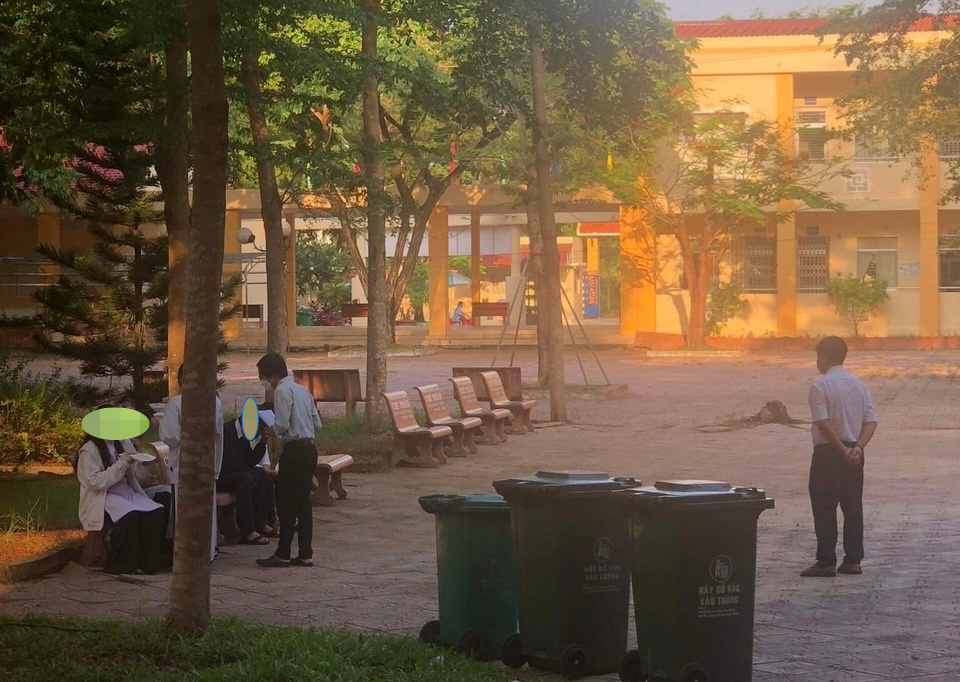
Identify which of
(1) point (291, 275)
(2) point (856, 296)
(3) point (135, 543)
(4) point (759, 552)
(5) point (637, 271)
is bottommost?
(4) point (759, 552)

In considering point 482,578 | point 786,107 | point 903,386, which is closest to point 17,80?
point 482,578

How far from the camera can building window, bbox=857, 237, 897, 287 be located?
42.0 metres

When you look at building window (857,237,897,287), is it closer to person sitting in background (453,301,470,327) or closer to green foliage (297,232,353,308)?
person sitting in background (453,301,470,327)

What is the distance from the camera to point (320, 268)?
65.4m

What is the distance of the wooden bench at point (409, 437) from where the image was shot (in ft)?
53.8

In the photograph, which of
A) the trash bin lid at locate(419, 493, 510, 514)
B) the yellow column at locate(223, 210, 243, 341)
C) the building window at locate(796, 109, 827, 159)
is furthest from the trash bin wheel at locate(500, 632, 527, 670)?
the yellow column at locate(223, 210, 243, 341)

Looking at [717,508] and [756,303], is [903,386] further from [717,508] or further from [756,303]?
[717,508]

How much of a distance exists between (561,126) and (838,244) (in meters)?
17.9

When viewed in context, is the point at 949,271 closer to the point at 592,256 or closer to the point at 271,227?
the point at 271,227

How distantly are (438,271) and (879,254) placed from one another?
12.5 metres

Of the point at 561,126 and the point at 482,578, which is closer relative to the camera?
the point at 482,578

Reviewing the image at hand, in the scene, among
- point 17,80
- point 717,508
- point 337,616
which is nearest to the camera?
point 717,508

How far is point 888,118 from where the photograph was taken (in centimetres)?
2884

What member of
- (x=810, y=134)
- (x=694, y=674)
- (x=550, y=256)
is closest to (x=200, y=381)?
(x=694, y=674)
